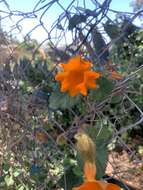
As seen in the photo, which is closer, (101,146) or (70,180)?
(101,146)

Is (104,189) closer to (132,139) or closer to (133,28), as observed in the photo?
(133,28)

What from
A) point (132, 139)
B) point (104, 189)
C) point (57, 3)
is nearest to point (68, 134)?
point (57, 3)

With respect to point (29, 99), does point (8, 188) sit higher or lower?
lower

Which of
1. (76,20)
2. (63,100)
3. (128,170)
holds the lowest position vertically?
(128,170)

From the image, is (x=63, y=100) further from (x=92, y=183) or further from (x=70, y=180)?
(x=92, y=183)

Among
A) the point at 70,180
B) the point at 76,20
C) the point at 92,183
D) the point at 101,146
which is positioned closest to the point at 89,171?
the point at 92,183

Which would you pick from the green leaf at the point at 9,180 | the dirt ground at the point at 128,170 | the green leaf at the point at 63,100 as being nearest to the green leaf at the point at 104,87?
the green leaf at the point at 63,100

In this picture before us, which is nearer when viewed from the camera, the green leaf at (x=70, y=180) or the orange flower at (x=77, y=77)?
the orange flower at (x=77, y=77)

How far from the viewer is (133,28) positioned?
1.00m

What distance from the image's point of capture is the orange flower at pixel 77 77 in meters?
0.74

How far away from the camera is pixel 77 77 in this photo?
77 cm

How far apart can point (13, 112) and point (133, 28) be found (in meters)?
0.38

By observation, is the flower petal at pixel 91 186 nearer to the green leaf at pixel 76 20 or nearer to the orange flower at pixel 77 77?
the orange flower at pixel 77 77

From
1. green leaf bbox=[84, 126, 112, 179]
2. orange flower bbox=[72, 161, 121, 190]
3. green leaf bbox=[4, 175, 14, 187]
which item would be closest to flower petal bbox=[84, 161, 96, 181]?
orange flower bbox=[72, 161, 121, 190]
